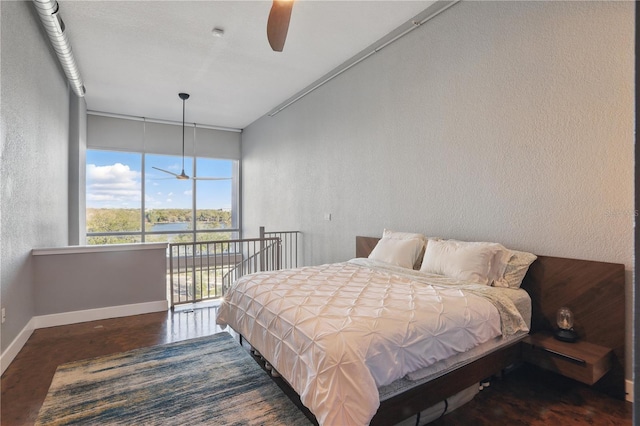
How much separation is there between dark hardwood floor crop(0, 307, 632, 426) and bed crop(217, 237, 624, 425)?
22 cm

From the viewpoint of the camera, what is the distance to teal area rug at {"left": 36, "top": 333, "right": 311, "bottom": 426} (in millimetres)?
1902

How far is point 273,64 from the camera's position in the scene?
14.3 feet

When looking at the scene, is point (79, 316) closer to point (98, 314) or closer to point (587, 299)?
point (98, 314)

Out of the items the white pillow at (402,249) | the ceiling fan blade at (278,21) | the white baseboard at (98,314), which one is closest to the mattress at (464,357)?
the white pillow at (402,249)

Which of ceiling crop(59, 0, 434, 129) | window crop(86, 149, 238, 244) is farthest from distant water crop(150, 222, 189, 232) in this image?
ceiling crop(59, 0, 434, 129)

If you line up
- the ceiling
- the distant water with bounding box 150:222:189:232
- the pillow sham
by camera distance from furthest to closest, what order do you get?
the distant water with bounding box 150:222:189:232
the ceiling
the pillow sham

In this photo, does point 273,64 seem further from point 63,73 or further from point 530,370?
point 530,370

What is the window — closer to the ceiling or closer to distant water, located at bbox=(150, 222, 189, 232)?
distant water, located at bbox=(150, 222, 189, 232)

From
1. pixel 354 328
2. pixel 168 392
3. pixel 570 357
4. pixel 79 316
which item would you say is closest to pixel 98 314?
pixel 79 316

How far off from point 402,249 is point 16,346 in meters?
3.52

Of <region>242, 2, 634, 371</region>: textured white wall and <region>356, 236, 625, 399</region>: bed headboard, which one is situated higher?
<region>242, 2, 634, 371</region>: textured white wall

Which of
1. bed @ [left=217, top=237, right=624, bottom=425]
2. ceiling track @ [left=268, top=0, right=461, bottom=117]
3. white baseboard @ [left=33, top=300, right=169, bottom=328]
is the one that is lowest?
white baseboard @ [left=33, top=300, right=169, bottom=328]

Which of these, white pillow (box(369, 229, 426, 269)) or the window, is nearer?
white pillow (box(369, 229, 426, 269))

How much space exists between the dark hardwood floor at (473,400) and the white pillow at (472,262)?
2.46 ft
